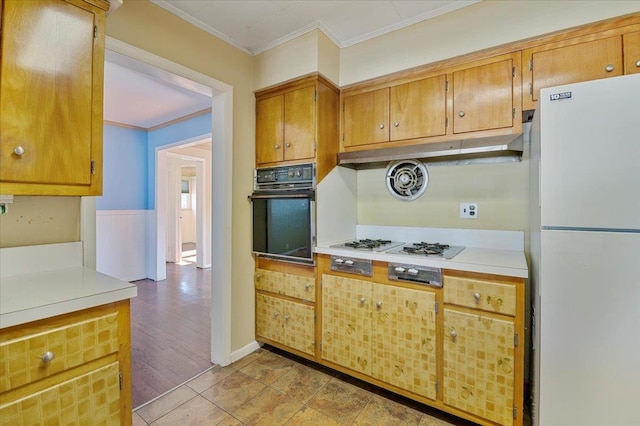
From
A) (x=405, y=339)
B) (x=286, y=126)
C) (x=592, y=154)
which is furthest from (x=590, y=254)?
(x=286, y=126)

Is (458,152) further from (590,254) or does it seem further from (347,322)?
(347,322)

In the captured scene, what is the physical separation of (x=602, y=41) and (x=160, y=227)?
5203 millimetres

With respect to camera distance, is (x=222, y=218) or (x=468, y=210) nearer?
(x=468, y=210)

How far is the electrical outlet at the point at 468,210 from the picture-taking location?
6.89 feet

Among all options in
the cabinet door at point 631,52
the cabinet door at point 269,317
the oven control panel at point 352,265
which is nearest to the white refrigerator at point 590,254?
the cabinet door at point 631,52

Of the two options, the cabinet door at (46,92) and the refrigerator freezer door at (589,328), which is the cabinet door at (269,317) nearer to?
the cabinet door at (46,92)

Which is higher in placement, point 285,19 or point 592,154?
point 285,19

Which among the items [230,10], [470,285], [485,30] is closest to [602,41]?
[485,30]

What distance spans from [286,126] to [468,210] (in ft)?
4.98

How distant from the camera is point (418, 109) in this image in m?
2.05

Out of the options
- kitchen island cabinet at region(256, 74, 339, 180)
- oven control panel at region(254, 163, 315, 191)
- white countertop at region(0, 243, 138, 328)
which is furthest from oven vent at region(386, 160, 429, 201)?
white countertop at region(0, 243, 138, 328)

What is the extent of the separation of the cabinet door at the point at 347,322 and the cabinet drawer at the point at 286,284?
0.13 m

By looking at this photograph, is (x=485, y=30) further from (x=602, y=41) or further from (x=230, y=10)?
(x=230, y=10)

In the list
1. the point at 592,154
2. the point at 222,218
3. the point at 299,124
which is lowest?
the point at 222,218
